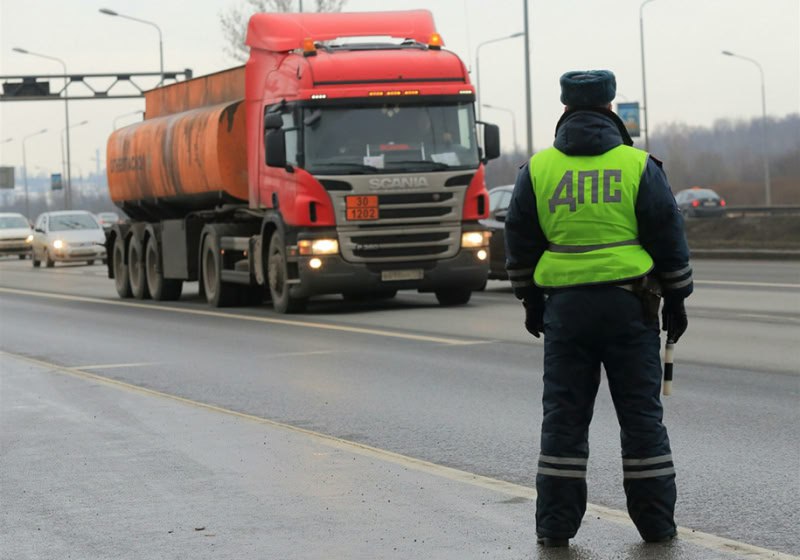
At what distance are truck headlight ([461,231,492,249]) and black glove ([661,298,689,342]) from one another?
49.2ft

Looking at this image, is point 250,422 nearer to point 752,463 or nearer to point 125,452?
point 125,452

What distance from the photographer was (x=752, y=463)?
8.42m

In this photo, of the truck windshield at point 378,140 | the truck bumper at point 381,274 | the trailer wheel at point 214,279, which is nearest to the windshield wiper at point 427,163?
the truck windshield at point 378,140

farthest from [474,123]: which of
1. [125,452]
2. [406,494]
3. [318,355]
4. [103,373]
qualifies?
[406,494]

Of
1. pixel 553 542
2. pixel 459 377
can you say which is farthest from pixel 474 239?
pixel 553 542

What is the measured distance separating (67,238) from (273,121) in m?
27.8

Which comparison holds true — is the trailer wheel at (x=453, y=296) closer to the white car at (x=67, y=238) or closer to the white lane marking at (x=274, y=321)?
the white lane marking at (x=274, y=321)

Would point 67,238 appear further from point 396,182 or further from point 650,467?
point 650,467

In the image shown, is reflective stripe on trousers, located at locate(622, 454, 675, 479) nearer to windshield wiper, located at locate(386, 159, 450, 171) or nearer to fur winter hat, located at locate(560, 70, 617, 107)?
fur winter hat, located at locate(560, 70, 617, 107)

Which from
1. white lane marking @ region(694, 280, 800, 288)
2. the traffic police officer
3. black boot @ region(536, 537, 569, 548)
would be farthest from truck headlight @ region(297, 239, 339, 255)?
black boot @ region(536, 537, 569, 548)

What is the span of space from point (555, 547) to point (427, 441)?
324 cm

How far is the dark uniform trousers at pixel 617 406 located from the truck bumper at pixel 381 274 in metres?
14.6

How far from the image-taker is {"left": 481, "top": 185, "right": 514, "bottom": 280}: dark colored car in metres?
25.1

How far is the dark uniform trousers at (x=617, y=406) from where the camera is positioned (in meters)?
6.36
